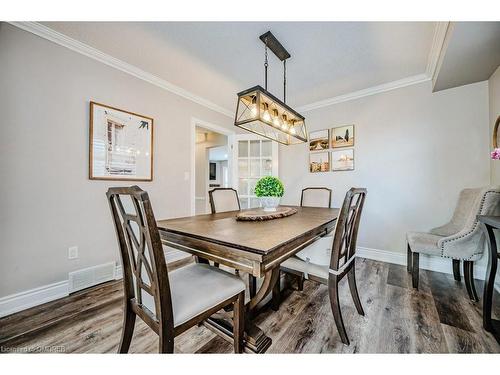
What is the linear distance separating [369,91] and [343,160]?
988 mm

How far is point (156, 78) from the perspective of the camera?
2.57m

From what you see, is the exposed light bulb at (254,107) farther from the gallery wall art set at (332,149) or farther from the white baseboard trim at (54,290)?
the white baseboard trim at (54,290)

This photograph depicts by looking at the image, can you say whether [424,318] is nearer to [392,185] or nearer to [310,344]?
[310,344]

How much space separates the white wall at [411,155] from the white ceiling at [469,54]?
0.74 feet

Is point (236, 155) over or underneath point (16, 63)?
underneath

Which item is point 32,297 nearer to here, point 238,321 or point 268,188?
point 238,321

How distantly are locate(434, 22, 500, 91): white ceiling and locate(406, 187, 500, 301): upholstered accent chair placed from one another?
1.14 meters

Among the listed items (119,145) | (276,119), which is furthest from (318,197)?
(119,145)

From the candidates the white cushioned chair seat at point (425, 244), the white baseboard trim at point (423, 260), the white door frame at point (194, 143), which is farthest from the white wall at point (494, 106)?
the white door frame at point (194, 143)

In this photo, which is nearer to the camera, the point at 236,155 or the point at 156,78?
the point at 156,78
